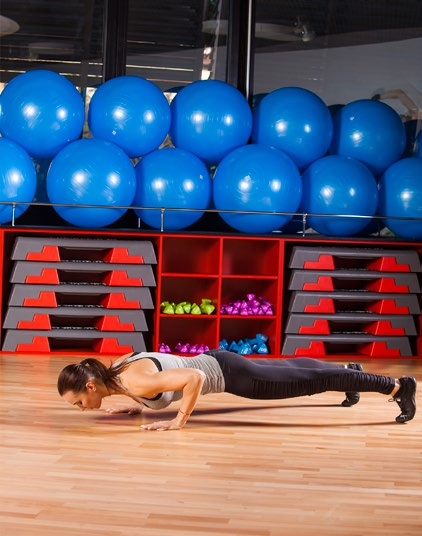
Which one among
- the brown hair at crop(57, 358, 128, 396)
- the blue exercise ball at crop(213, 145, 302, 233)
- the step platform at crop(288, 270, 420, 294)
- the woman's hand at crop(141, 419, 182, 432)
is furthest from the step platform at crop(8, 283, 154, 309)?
the brown hair at crop(57, 358, 128, 396)

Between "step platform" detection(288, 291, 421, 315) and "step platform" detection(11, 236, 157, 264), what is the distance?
0.97 meters

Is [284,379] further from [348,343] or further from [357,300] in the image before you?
[348,343]

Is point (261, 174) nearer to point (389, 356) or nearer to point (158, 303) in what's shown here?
A: point (158, 303)

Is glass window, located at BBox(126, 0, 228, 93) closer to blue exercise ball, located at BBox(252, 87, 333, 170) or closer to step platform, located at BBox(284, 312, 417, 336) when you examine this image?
blue exercise ball, located at BBox(252, 87, 333, 170)

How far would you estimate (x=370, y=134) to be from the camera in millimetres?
6016

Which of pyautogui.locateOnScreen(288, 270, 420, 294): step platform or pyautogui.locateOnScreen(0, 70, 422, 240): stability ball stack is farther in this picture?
pyautogui.locateOnScreen(288, 270, 420, 294): step platform

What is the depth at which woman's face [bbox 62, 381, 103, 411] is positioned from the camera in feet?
11.3

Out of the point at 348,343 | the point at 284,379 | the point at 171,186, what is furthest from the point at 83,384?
the point at 348,343

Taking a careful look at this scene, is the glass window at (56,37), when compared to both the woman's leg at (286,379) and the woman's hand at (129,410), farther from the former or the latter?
the woman's leg at (286,379)

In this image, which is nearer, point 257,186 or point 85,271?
point 257,186

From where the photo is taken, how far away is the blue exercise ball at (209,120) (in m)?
5.74

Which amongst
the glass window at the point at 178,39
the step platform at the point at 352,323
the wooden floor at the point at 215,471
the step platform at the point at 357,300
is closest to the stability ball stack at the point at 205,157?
the step platform at the point at 357,300

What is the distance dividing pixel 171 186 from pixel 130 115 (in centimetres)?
49

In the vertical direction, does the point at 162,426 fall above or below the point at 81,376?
below
